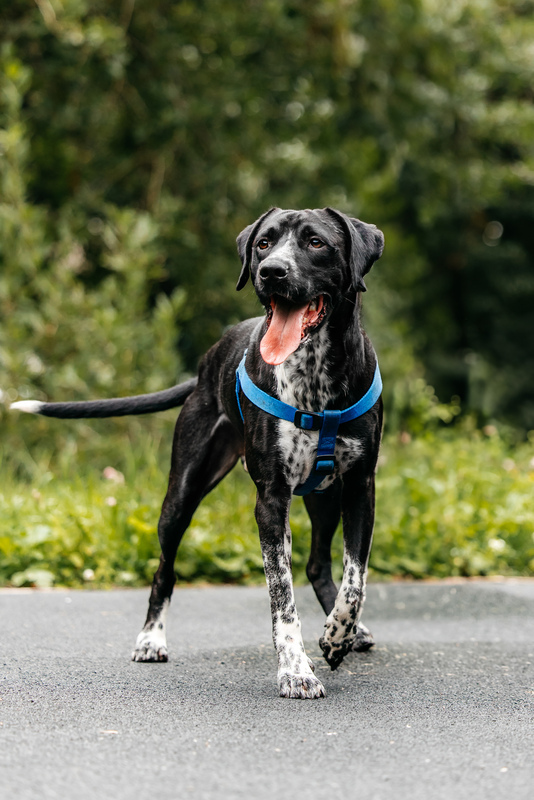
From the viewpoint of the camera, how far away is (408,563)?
679 cm

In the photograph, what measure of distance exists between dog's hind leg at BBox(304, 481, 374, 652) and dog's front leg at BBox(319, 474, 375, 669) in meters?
0.56

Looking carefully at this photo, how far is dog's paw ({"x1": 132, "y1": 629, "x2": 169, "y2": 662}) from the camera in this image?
4.39 metres

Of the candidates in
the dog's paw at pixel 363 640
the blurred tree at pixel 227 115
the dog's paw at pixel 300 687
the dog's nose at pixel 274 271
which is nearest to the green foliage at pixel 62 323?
the blurred tree at pixel 227 115

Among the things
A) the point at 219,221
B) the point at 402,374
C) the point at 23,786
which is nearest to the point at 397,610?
the point at 23,786

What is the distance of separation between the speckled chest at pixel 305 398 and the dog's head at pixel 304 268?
13 cm

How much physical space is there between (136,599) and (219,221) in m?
5.95

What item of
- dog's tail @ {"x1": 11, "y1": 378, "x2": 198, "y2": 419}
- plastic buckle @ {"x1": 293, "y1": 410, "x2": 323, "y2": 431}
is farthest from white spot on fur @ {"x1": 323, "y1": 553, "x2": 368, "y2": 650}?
dog's tail @ {"x1": 11, "y1": 378, "x2": 198, "y2": 419}

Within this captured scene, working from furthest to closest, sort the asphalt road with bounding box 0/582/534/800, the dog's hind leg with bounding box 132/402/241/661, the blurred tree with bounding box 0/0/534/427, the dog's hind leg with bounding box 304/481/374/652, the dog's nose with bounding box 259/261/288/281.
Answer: the blurred tree with bounding box 0/0/534/427 → the dog's hind leg with bounding box 304/481/374/652 → the dog's hind leg with bounding box 132/402/241/661 → the dog's nose with bounding box 259/261/288/281 → the asphalt road with bounding box 0/582/534/800

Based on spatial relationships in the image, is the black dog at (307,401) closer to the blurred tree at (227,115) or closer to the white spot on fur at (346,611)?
the white spot on fur at (346,611)

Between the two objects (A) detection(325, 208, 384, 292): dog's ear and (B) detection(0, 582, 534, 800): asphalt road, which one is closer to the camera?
(B) detection(0, 582, 534, 800): asphalt road

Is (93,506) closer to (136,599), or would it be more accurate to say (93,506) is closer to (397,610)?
(136,599)

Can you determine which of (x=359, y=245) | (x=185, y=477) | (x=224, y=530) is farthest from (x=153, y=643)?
(x=224, y=530)

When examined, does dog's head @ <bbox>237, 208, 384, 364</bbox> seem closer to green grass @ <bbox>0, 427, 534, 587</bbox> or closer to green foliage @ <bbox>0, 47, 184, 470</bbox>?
green grass @ <bbox>0, 427, 534, 587</bbox>

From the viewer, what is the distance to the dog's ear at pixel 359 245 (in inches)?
161
